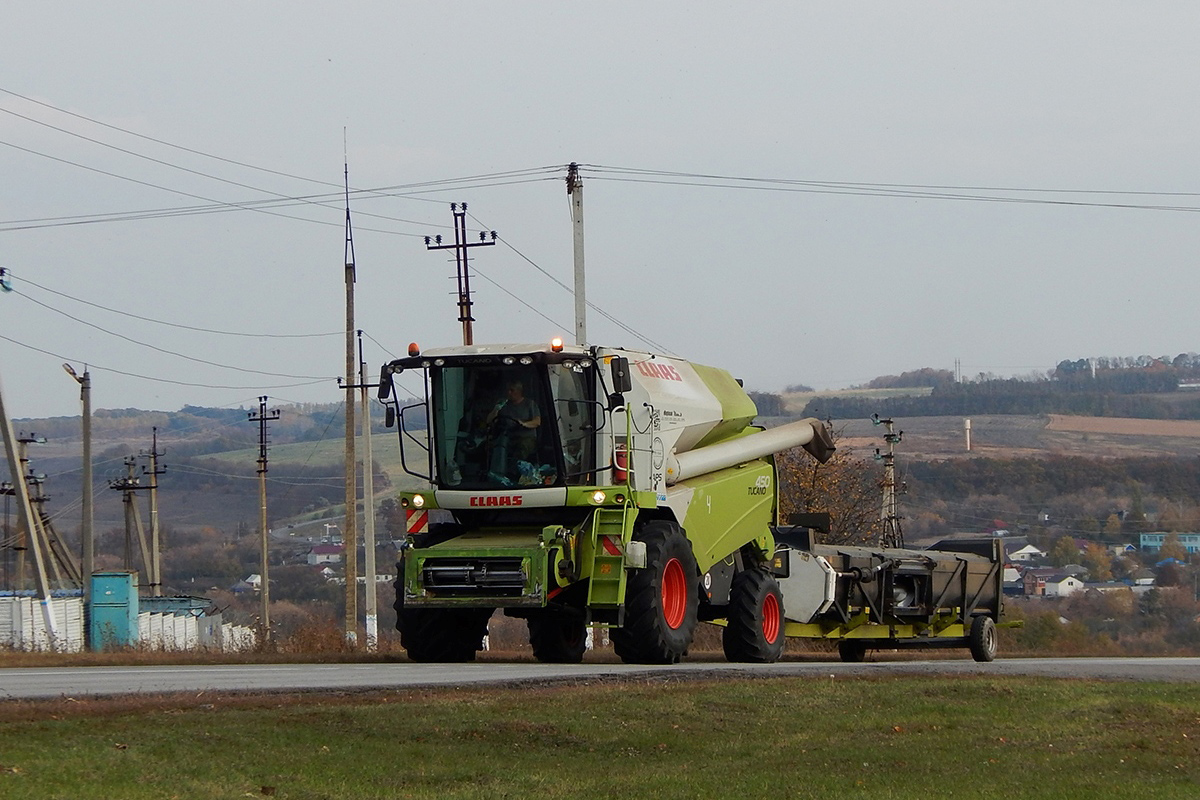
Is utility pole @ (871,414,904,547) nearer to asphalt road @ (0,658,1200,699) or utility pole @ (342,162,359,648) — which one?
utility pole @ (342,162,359,648)

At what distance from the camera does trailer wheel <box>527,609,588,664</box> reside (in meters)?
20.9

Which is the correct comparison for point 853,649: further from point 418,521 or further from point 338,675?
point 338,675

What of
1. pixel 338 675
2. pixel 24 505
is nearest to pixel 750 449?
pixel 338 675

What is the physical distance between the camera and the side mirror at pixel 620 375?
17.9m

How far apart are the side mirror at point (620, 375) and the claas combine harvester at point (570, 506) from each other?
17 millimetres

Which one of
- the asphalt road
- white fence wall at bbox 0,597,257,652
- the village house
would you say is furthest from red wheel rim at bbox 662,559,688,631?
the village house

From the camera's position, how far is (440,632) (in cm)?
1914

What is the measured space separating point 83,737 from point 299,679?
5319 mm

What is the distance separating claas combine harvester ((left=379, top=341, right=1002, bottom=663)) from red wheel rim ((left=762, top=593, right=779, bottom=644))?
0.28 meters

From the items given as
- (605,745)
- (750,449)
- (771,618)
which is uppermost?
(750,449)

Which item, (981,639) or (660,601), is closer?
(660,601)

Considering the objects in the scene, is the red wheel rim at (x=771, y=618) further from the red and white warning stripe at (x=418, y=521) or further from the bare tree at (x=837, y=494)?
the bare tree at (x=837, y=494)

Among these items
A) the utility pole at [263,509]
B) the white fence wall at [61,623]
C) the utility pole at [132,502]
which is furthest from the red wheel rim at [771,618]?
the utility pole at [132,502]

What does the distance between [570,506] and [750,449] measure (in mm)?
4877
